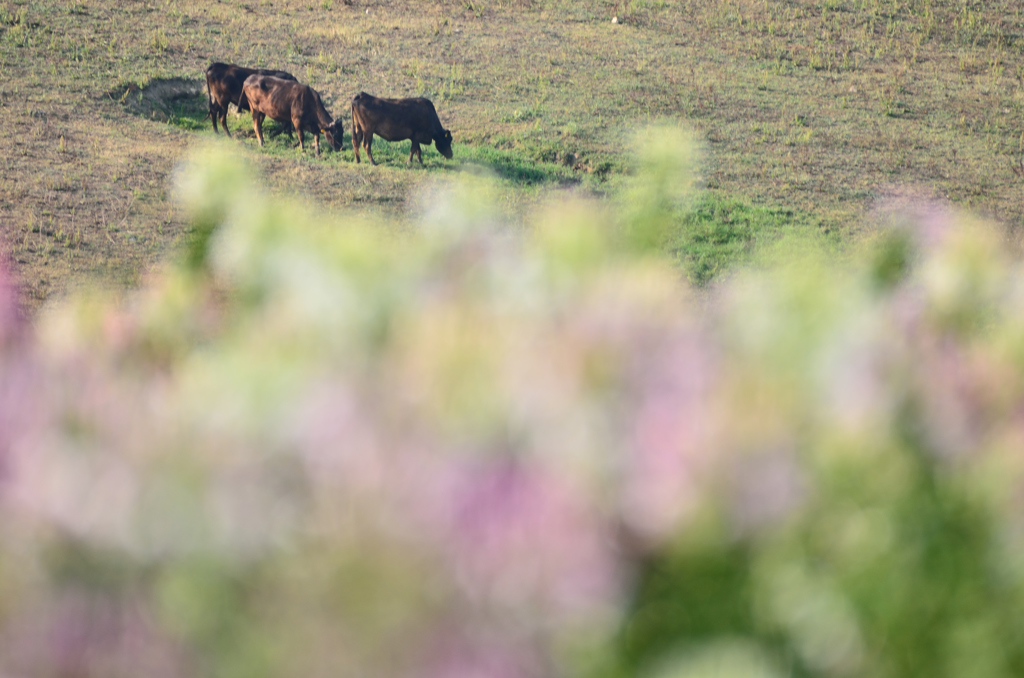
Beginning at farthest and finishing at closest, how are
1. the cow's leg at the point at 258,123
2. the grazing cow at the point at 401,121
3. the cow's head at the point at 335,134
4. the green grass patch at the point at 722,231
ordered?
the cow's leg at the point at 258,123 → the cow's head at the point at 335,134 → the grazing cow at the point at 401,121 → the green grass patch at the point at 722,231

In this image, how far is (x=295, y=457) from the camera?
0.53 m

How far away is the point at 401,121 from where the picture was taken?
11000 millimetres

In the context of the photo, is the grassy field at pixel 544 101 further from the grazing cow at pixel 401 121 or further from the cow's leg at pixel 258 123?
the grazing cow at pixel 401 121

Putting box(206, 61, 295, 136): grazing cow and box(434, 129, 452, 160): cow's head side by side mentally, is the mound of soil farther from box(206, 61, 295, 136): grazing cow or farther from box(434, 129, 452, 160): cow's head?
box(434, 129, 452, 160): cow's head

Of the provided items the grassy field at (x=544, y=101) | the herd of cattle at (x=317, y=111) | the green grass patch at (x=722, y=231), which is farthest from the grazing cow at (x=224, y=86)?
the green grass patch at (x=722, y=231)

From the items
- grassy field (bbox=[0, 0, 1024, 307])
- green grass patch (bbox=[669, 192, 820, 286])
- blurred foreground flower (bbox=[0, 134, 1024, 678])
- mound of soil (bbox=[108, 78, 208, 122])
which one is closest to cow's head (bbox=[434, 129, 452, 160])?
grassy field (bbox=[0, 0, 1024, 307])

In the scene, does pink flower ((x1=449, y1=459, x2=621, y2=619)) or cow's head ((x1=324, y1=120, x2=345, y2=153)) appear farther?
cow's head ((x1=324, y1=120, x2=345, y2=153))

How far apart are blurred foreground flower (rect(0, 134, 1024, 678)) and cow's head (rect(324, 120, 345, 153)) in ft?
36.0

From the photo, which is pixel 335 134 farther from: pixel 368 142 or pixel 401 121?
pixel 401 121

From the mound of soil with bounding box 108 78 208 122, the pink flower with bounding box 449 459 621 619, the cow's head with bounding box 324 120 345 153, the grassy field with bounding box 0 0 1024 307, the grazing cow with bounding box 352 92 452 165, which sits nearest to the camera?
the pink flower with bounding box 449 459 621 619

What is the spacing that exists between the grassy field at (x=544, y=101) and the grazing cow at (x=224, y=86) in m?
0.37

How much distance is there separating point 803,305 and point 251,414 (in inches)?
14.6

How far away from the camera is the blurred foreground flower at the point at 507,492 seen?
0.49 metres

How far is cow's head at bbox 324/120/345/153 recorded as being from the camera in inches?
448
